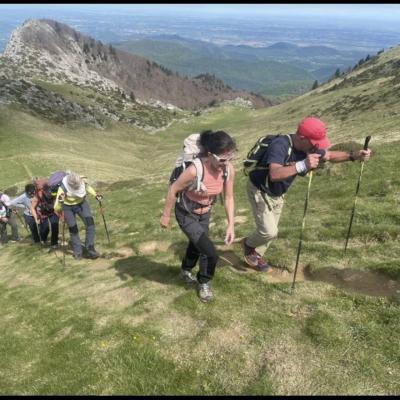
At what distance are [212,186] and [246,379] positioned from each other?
4425mm

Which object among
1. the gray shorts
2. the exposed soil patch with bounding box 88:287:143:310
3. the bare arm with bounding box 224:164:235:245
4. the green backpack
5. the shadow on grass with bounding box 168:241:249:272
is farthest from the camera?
the shadow on grass with bounding box 168:241:249:272

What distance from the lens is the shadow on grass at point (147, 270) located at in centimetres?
1277

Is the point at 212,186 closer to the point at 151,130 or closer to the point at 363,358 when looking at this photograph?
the point at 363,358

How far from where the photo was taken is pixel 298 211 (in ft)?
67.9

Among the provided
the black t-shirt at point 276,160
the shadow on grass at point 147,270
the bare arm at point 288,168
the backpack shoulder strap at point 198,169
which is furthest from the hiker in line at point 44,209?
the bare arm at point 288,168

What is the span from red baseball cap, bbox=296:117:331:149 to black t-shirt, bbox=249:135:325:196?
0.71 feet

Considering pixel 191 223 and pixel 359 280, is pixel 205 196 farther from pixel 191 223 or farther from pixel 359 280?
pixel 359 280

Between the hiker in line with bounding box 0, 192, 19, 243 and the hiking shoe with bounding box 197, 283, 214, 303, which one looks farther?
the hiker in line with bounding box 0, 192, 19, 243

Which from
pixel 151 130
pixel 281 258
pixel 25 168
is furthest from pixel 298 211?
pixel 151 130

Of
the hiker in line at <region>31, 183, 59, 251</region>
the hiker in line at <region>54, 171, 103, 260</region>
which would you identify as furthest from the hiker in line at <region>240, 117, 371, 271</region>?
the hiker in line at <region>31, 183, 59, 251</region>

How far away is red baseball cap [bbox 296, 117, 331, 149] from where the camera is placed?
9.41 metres

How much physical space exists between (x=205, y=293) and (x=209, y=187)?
3024 mm

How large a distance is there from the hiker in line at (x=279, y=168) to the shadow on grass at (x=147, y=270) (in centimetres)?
250

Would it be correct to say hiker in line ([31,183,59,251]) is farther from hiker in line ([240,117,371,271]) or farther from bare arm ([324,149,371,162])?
bare arm ([324,149,371,162])
